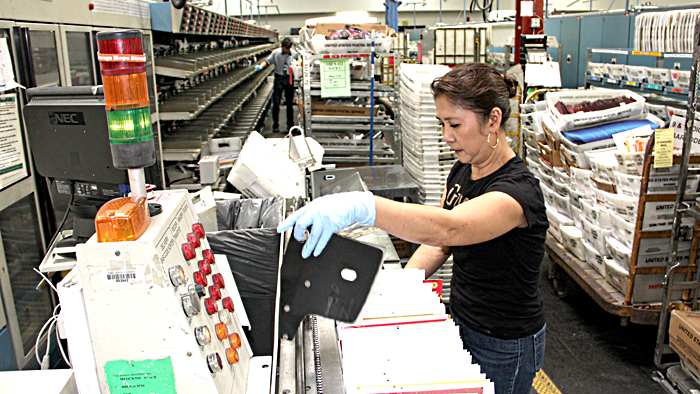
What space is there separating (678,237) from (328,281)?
8.62 feet

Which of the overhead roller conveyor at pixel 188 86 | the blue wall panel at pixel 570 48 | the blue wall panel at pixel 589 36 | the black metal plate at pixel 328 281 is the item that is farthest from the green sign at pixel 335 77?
the blue wall panel at pixel 570 48

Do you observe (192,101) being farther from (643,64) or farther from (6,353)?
A: (643,64)

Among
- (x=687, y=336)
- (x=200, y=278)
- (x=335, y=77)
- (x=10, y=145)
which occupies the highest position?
(x=335, y=77)

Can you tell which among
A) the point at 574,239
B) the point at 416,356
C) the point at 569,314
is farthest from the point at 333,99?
the point at 416,356

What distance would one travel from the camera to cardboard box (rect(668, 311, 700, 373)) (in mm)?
2639

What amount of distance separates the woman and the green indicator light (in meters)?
0.40

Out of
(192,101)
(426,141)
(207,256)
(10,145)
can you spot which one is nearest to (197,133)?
(192,101)

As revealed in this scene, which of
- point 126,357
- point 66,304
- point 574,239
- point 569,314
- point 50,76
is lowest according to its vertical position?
point 569,314

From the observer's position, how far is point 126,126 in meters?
1.09

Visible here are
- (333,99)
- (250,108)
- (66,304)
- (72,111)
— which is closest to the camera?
(66,304)

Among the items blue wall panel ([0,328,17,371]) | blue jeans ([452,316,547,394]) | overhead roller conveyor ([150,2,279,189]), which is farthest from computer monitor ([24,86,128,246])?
overhead roller conveyor ([150,2,279,189])

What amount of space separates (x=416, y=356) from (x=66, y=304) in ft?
2.67

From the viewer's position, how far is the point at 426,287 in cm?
157

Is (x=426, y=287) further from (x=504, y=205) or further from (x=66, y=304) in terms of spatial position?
(x=66, y=304)
